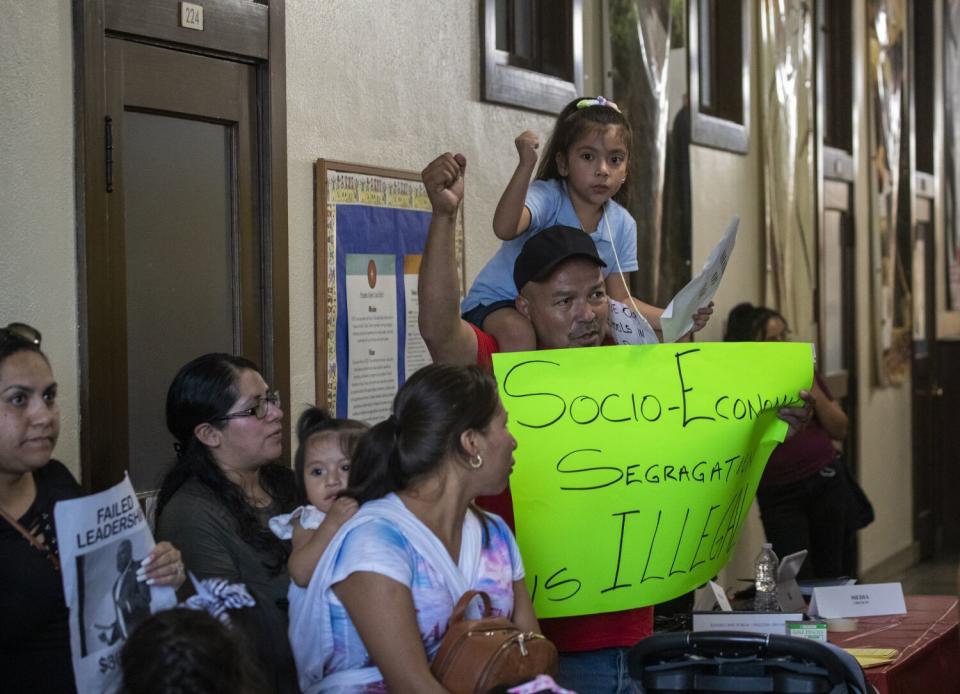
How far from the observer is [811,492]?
6391 millimetres

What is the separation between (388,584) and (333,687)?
0.83 feet

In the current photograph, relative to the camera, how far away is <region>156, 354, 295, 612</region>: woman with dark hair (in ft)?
9.90

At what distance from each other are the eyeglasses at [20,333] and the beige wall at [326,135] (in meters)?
0.26

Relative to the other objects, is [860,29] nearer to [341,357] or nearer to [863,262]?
[863,262]

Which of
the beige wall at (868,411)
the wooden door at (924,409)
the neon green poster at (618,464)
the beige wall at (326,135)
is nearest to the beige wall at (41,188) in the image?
the beige wall at (326,135)

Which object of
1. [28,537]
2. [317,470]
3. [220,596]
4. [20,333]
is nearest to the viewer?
[220,596]

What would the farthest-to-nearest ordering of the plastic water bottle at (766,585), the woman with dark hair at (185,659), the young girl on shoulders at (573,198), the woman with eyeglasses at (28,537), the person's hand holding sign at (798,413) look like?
the plastic water bottle at (766,585) < the young girl on shoulders at (573,198) < the person's hand holding sign at (798,413) < the woman with eyeglasses at (28,537) < the woman with dark hair at (185,659)

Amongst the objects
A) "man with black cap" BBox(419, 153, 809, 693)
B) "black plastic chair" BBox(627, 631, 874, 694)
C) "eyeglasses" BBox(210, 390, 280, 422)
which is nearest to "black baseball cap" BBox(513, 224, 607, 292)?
"man with black cap" BBox(419, 153, 809, 693)

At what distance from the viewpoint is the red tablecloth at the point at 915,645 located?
3211 mm

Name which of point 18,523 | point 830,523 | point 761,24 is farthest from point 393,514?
point 761,24

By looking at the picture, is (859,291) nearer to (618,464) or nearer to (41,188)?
(618,464)

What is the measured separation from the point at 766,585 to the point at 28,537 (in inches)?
84.2

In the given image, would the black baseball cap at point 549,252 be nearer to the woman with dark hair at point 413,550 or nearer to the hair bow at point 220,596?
the woman with dark hair at point 413,550

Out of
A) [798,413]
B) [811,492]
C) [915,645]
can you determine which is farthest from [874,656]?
[811,492]
